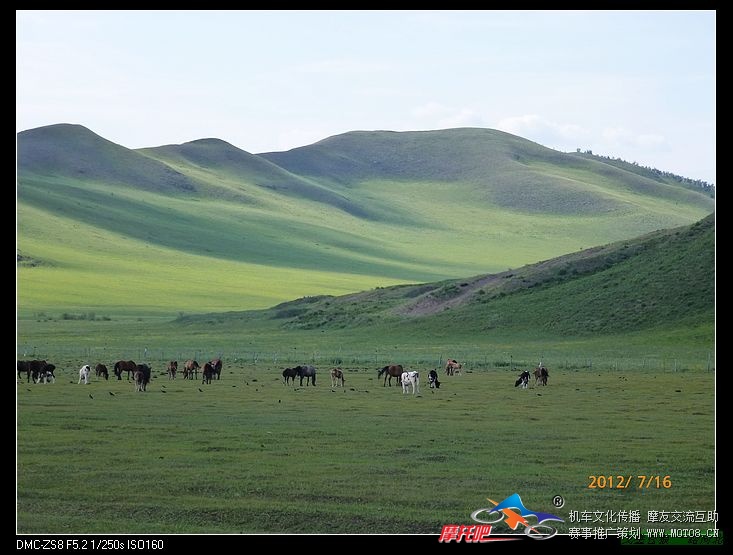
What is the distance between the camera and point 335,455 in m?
22.0

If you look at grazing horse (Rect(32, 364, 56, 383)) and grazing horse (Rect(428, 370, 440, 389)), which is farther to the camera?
grazing horse (Rect(32, 364, 56, 383))

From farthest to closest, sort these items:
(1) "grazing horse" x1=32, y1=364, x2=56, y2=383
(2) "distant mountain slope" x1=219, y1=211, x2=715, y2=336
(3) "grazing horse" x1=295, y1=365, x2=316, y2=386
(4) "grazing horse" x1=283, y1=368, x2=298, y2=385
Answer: (2) "distant mountain slope" x1=219, y1=211, x2=715, y2=336
(3) "grazing horse" x1=295, y1=365, x2=316, y2=386
(4) "grazing horse" x1=283, y1=368, x2=298, y2=385
(1) "grazing horse" x1=32, y1=364, x2=56, y2=383

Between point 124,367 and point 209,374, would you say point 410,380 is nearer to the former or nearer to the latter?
point 209,374

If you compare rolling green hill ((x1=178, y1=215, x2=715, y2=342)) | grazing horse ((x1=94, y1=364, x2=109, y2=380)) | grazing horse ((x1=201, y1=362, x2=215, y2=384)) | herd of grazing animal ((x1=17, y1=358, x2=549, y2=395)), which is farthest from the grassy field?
rolling green hill ((x1=178, y1=215, x2=715, y2=342))

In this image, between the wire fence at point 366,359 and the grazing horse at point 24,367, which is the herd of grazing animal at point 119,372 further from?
the wire fence at point 366,359

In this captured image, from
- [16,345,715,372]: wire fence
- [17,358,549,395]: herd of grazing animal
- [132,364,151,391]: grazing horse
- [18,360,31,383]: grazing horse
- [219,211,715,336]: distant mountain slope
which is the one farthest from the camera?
[219,211,715,336]: distant mountain slope

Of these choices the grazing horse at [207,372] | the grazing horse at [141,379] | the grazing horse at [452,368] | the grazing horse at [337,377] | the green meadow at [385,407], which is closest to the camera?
the green meadow at [385,407]

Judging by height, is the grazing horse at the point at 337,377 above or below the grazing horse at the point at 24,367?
below

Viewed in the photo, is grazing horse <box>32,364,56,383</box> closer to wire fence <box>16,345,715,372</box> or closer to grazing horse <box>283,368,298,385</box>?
grazing horse <box>283,368,298,385</box>

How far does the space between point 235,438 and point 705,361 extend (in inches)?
1302

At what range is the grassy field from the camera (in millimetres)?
17016

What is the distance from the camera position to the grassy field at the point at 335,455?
55.8ft

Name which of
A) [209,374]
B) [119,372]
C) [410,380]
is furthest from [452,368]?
[119,372]

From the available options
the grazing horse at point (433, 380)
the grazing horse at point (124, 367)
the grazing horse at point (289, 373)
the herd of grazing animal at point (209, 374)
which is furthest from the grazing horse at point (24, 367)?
the grazing horse at point (433, 380)
